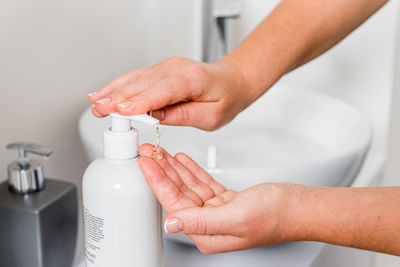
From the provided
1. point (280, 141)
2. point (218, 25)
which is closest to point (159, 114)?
point (280, 141)

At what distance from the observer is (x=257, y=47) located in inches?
29.3

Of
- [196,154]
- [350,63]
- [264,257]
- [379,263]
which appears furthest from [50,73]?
[379,263]

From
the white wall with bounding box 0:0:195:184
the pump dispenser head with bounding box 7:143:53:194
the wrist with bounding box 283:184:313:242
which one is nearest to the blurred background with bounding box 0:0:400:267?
the white wall with bounding box 0:0:195:184

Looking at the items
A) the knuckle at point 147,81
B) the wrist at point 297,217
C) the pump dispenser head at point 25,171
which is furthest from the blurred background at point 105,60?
the wrist at point 297,217

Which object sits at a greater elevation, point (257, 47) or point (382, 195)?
point (257, 47)

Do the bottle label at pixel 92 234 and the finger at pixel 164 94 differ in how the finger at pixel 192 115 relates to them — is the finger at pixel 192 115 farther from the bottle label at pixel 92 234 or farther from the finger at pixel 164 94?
the bottle label at pixel 92 234

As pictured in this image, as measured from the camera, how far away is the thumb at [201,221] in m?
0.48

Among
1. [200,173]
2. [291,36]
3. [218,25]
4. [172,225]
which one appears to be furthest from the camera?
[218,25]

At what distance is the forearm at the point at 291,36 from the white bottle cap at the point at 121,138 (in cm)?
27

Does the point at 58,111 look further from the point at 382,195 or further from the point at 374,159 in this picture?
the point at 374,159

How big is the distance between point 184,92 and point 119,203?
0.58 ft

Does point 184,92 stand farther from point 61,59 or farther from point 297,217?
point 61,59

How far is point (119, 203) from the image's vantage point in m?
0.48

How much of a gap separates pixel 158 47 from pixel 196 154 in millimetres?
374
